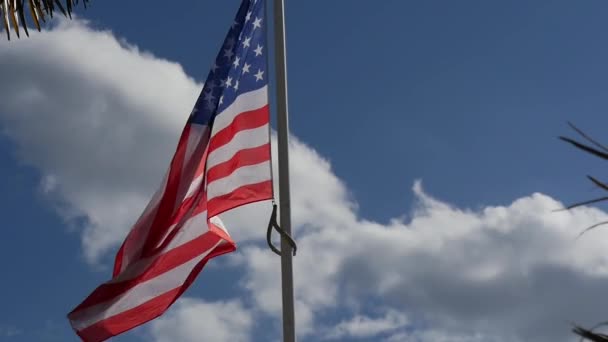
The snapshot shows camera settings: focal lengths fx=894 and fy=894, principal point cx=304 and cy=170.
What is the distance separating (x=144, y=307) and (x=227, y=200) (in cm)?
176

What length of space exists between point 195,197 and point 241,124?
41.7 inches

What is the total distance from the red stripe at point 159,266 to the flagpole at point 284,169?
1104 mm

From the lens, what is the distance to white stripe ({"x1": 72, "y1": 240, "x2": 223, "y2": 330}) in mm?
10766

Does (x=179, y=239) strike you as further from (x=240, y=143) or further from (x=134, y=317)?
(x=240, y=143)

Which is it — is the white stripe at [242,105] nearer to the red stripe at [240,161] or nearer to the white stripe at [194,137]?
the white stripe at [194,137]

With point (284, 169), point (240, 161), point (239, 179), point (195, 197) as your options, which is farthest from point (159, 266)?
point (284, 169)

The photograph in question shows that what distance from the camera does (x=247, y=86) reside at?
441 inches

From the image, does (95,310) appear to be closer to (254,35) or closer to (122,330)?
(122,330)

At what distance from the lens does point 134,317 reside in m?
10.8

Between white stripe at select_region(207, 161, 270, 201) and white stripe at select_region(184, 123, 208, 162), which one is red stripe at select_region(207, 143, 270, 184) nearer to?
white stripe at select_region(207, 161, 270, 201)

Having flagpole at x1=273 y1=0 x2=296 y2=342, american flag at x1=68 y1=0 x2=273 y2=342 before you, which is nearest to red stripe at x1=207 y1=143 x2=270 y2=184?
american flag at x1=68 y1=0 x2=273 y2=342

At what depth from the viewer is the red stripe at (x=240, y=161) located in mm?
10492

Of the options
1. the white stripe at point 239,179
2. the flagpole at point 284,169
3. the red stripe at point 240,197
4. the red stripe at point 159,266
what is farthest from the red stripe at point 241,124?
the red stripe at point 159,266

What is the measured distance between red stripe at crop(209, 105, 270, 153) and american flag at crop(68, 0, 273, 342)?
0.01 m
